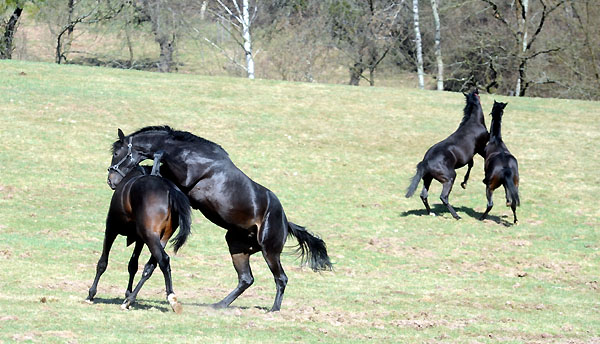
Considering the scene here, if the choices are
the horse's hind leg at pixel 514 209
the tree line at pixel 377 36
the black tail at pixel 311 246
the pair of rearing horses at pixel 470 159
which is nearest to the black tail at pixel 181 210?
the black tail at pixel 311 246

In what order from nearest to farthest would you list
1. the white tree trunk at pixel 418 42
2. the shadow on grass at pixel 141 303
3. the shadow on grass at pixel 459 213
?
the shadow on grass at pixel 141 303 < the shadow on grass at pixel 459 213 < the white tree trunk at pixel 418 42

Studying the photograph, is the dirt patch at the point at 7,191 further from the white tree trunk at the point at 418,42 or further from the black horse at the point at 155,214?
the white tree trunk at the point at 418,42

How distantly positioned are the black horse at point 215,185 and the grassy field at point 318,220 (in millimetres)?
952

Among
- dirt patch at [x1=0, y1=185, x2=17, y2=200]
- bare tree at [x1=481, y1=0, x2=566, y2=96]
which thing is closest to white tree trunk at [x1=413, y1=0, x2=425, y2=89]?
bare tree at [x1=481, y1=0, x2=566, y2=96]

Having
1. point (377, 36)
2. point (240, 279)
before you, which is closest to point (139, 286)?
point (240, 279)

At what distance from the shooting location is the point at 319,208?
19141mm

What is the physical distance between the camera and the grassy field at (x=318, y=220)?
9688mm

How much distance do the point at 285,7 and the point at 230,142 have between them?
67.1 ft

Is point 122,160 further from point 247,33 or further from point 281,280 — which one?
point 247,33

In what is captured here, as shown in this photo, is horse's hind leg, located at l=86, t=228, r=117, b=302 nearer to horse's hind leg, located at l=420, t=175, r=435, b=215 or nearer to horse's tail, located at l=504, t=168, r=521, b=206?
horse's hind leg, located at l=420, t=175, r=435, b=215

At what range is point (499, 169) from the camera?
18172mm

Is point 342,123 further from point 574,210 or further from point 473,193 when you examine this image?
point 574,210

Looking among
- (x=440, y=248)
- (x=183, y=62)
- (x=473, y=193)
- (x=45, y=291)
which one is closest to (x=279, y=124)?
(x=473, y=193)

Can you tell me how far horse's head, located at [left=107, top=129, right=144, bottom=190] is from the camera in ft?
32.5
